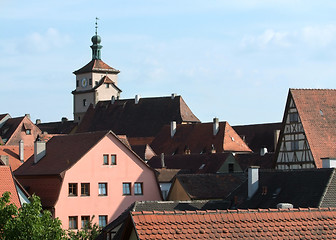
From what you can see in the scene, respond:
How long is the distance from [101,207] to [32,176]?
4.91 metres

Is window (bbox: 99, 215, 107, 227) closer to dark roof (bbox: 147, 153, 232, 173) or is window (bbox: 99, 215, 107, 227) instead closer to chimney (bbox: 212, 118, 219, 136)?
dark roof (bbox: 147, 153, 232, 173)

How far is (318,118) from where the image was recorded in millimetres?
61000

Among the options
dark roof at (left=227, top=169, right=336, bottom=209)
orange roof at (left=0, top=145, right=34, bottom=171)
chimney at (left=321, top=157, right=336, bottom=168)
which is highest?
orange roof at (left=0, top=145, right=34, bottom=171)

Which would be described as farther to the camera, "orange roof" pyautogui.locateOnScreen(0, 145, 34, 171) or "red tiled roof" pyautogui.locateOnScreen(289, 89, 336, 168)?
"orange roof" pyautogui.locateOnScreen(0, 145, 34, 171)

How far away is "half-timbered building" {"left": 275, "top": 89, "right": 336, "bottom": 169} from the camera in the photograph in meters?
59.0

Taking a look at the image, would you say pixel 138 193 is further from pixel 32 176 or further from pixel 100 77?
pixel 100 77

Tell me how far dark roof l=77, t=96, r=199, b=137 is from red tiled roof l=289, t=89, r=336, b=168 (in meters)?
53.8

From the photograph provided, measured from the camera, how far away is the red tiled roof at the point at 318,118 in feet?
193

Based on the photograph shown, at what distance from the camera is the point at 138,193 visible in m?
58.0

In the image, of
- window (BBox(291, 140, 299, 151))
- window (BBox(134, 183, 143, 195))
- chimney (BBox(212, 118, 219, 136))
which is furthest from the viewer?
chimney (BBox(212, 118, 219, 136))

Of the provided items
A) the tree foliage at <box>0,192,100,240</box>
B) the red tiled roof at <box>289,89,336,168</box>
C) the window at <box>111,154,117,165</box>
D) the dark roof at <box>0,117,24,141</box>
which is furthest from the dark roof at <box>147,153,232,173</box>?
the tree foliage at <box>0,192,100,240</box>

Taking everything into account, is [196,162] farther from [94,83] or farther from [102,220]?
[94,83]

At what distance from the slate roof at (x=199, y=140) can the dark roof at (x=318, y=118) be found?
29.9 meters

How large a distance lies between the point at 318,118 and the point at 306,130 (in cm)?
185
